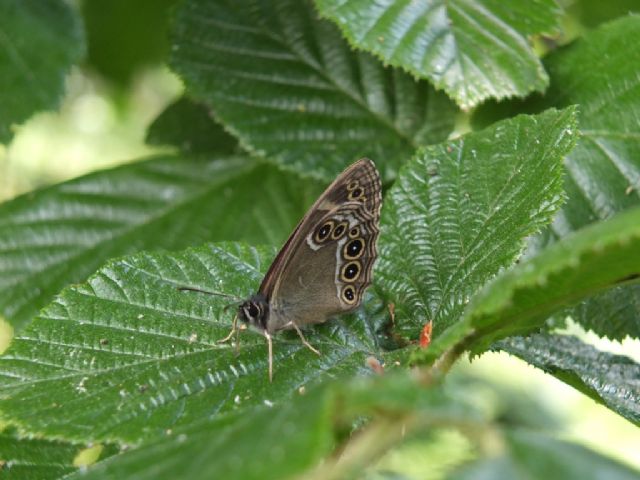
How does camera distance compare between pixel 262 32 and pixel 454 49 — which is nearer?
pixel 454 49

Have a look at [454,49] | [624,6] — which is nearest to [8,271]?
[454,49]

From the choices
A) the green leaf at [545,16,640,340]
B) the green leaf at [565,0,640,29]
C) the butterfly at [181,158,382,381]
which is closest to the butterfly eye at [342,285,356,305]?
the butterfly at [181,158,382,381]

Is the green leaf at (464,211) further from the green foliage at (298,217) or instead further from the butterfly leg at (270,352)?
the butterfly leg at (270,352)

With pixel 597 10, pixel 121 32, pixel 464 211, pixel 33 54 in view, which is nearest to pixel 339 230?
pixel 464 211

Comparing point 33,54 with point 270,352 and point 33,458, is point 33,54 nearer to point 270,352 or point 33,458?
point 33,458

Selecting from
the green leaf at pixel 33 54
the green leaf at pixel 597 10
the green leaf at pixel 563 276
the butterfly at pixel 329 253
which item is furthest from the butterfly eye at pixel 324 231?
the green leaf at pixel 597 10

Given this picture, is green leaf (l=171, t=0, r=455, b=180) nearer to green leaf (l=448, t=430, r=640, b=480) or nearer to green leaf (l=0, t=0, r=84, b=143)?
green leaf (l=0, t=0, r=84, b=143)

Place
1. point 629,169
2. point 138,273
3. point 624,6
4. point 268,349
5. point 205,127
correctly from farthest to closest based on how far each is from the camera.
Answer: point 624,6
point 205,127
point 629,169
point 138,273
point 268,349

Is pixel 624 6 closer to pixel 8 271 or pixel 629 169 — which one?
pixel 629 169
